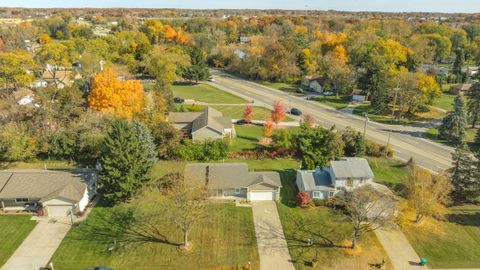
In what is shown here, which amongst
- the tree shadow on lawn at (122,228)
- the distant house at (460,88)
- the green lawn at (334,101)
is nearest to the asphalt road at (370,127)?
the green lawn at (334,101)

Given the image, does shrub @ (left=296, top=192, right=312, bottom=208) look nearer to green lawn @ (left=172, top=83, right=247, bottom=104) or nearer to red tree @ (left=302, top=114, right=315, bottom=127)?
red tree @ (left=302, top=114, right=315, bottom=127)

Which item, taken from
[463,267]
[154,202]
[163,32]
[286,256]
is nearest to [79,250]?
[154,202]

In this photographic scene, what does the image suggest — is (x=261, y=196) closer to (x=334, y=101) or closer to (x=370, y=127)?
(x=370, y=127)

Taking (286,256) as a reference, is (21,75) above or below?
above

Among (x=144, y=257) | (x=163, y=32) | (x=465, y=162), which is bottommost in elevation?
(x=144, y=257)

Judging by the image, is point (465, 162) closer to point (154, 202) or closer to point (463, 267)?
point (463, 267)

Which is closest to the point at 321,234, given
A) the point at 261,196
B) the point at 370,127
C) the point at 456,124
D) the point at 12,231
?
the point at 261,196
